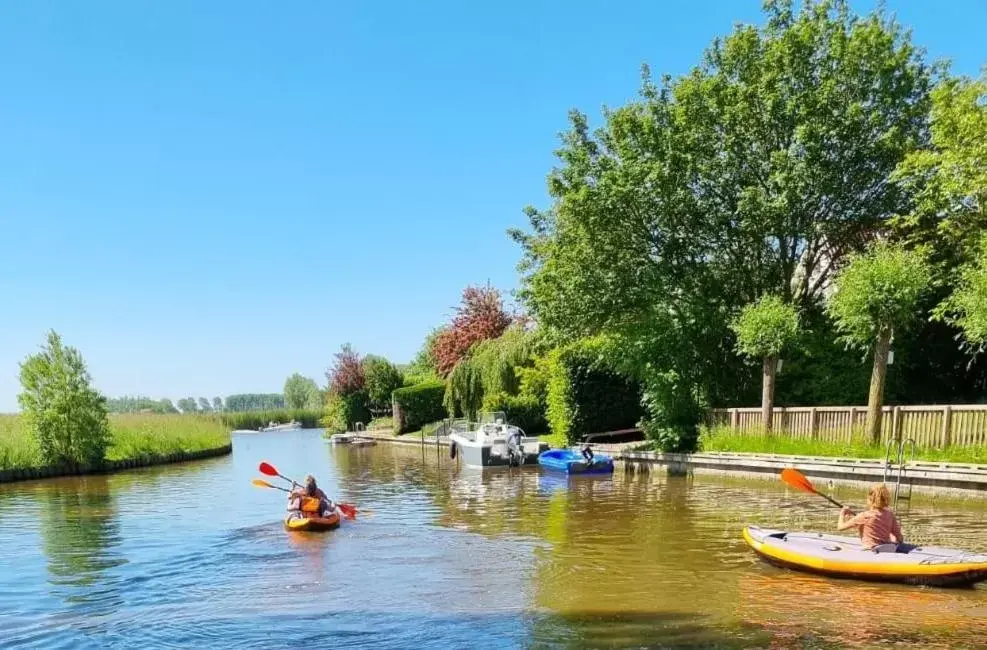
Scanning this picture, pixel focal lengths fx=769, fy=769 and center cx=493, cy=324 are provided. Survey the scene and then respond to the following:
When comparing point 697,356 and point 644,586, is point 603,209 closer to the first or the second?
point 697,356

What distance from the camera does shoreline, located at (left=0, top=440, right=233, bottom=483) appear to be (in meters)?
27.5

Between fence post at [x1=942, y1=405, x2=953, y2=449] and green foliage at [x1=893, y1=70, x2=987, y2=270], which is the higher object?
green foliage at [x1=893, y1=70, x2=987, y2=270]

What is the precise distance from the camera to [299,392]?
152 m

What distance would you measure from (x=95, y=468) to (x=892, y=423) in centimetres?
2804

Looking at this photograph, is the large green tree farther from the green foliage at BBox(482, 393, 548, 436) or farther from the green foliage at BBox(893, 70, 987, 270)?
the green foliage at BBox(482, 393, 548, 436)

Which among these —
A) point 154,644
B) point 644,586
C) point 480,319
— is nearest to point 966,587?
point 644,586

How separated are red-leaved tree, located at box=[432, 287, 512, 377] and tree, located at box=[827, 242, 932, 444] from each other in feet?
98.2

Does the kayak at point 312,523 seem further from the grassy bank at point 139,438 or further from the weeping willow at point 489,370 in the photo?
the weeping willow at point 489,370

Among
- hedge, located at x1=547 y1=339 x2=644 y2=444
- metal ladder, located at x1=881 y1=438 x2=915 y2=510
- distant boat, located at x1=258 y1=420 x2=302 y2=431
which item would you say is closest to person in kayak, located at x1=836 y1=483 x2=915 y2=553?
metal ladder, located at x1=881 y1=438 x2=915 y2=510

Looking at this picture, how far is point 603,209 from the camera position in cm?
2430

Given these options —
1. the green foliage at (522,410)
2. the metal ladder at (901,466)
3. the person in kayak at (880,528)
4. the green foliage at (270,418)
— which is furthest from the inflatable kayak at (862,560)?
the green foliage at (270,418)

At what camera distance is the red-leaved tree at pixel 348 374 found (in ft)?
198

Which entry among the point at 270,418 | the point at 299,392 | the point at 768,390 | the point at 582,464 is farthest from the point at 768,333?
the point at 299,392

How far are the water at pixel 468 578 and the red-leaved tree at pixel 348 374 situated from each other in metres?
39.8
